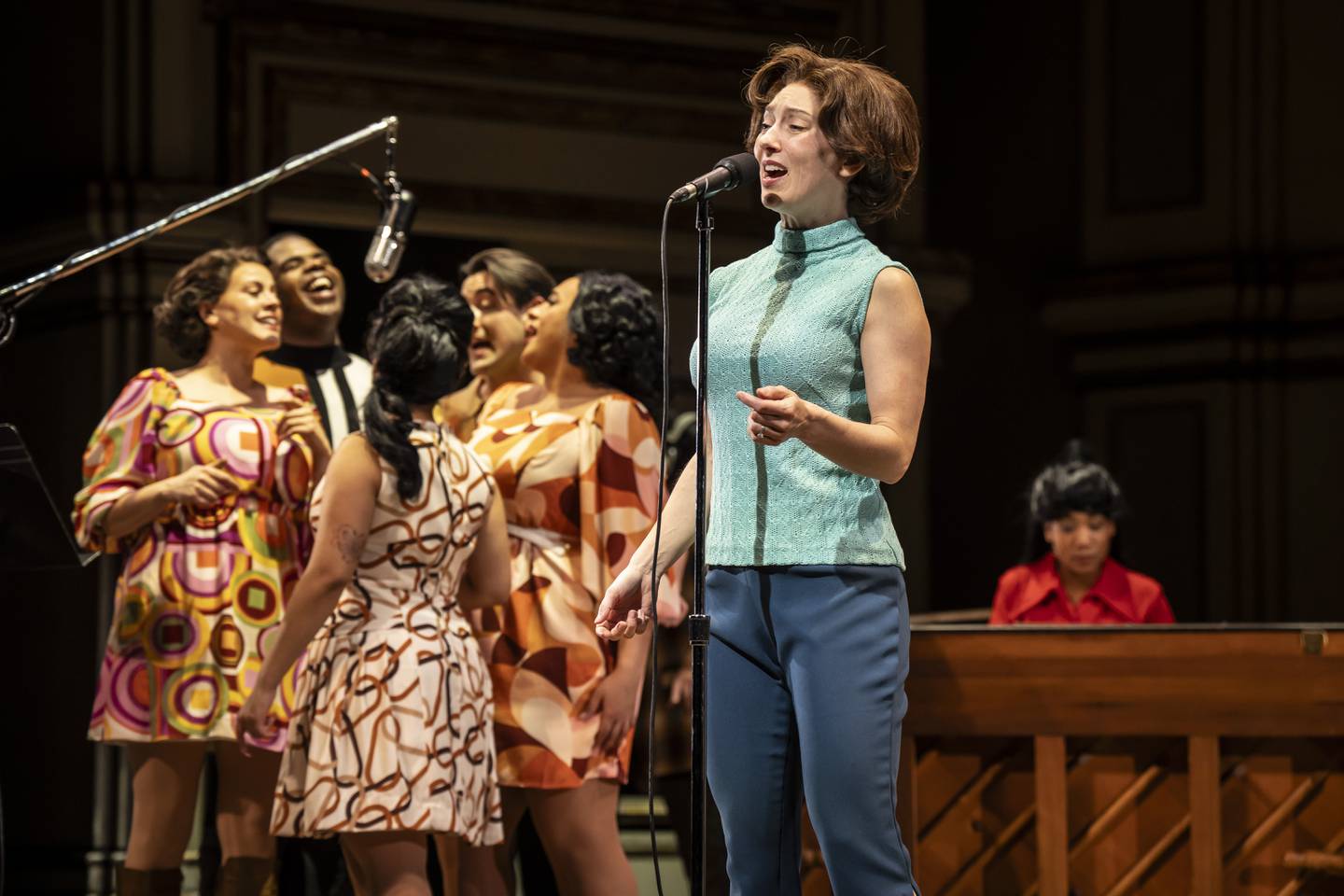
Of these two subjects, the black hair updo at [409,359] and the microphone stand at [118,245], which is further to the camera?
the microphone stand at [118,245]

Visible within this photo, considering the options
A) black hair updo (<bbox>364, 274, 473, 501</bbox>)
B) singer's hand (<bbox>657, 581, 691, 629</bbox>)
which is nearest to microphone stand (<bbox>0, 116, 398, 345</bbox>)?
black hair updo (<bbox>364, 274, 473, 501</bbox>)

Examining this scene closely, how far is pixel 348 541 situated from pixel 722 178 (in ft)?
4.06

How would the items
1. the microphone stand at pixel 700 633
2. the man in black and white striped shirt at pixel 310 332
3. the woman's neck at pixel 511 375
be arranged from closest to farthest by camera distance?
the microphone stand at pixel 700 633
the woman's neck at pixel 511 375
the man in black and white striped shirt at pixel 310 332

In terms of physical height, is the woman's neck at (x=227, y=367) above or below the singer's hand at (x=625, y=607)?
above

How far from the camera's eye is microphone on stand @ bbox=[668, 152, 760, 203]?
Answer: 7.95 feet

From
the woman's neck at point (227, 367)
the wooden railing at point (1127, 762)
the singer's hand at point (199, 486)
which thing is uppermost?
the woman's neck at point (227, 367)

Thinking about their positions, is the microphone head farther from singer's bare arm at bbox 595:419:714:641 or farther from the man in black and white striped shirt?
the man in black and white striped shirt

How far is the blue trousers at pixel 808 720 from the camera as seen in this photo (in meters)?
2.33

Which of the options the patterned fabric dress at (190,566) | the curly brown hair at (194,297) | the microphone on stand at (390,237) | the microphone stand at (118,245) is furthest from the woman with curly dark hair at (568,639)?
the curly brown hair at (194,297)

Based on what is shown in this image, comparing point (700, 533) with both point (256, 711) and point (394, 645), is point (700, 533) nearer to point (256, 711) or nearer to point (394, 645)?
point (394, 645)

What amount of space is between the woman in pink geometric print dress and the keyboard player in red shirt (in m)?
2.06

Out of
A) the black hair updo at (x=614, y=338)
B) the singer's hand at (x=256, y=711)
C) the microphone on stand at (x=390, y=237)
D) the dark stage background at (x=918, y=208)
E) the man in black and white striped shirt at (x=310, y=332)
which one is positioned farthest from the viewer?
the dark stage background at (x=918, y=208)

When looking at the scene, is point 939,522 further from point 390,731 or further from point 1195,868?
point 390,731

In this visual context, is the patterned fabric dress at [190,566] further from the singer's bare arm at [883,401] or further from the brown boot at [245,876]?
the singer's bare arm at [883,401]
